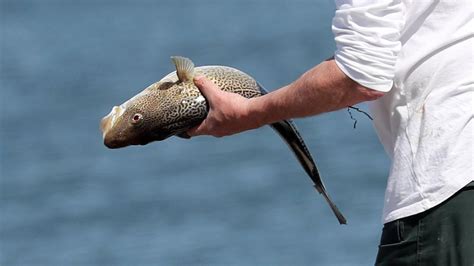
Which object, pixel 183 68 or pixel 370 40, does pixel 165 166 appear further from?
pixel 370 40

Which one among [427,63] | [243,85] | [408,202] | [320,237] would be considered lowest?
[320,237]

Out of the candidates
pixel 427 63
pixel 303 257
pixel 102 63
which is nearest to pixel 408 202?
pixel 427 63

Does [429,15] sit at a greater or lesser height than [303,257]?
greater

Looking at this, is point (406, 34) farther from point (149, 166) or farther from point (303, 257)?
point (149, 166)

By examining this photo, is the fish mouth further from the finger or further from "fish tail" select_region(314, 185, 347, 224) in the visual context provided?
"fish tail" select_region(314, 185, 347, 224)

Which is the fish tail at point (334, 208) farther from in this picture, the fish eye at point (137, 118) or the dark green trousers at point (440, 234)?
the fish eye at point (137, 118)

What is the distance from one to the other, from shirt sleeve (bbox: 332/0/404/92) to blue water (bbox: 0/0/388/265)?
632 centimetres

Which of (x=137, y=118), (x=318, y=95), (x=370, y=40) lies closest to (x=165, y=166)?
(x=137, y=118)

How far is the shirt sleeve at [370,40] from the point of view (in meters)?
3.19

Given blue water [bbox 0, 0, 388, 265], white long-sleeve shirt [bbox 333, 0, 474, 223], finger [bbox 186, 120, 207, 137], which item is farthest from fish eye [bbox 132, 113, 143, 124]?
blue water [bbox 0, 0, 388, 265]

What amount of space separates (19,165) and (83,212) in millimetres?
1713

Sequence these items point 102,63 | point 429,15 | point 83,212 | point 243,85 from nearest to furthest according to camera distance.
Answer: point 429,15, point 243,85, point 83,212, point 102,63

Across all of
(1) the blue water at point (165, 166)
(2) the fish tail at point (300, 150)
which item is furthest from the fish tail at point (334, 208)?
(1) the blue water at point (165, 166)

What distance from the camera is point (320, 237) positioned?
10273 millimetres
